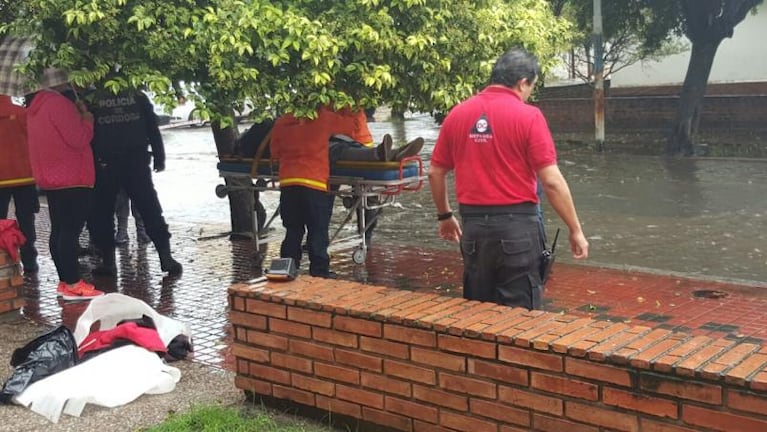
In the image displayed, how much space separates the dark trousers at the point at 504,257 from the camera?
419 centimetres

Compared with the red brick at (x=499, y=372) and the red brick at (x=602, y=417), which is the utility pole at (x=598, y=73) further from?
the red brick at (x=602, y=417)

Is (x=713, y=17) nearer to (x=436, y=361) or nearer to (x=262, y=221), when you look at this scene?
(x=262, y=221)

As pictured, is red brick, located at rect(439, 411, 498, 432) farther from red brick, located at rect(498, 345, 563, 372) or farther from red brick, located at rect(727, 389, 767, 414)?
red brick, located at rect(727, 389, 767, 414)

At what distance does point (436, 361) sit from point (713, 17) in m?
15.4

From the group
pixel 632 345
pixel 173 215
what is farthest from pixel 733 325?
pixel 173 215

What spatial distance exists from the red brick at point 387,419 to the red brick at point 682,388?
1.07 metres

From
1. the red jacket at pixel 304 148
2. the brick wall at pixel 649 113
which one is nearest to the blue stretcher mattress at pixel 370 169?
the red jacket at pixel 304 148

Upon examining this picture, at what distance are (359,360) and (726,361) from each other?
1508 millimetres

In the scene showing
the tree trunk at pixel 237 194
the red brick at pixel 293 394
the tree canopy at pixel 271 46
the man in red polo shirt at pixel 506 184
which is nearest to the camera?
the red brick at pixel 293 394

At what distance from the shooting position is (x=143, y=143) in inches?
294

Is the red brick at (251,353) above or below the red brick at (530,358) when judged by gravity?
below

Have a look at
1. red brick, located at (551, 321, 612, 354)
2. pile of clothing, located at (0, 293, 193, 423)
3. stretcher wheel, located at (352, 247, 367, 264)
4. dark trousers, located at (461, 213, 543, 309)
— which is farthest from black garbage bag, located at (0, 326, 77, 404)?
stretcher wheel, located at (352, 247, 367, 264)

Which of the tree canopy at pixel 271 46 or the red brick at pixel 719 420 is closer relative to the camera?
the red brick at pixel 719 420

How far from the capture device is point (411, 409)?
3.59 meters
